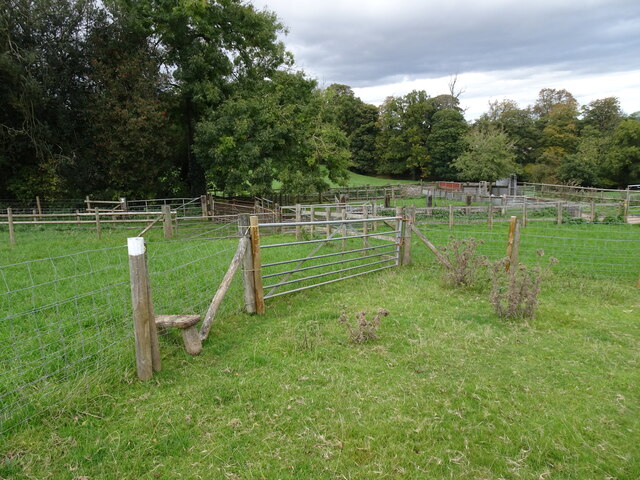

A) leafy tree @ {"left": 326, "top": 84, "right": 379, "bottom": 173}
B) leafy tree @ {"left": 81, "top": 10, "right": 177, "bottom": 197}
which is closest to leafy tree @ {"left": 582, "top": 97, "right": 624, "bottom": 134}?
leafy tree @ {"left": 326, "top": 84, "right": 379, "bottom": 173}

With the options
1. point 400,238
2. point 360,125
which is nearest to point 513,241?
point 400,238

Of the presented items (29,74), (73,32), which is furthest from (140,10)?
(29,74)

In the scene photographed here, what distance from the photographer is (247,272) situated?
549 cm

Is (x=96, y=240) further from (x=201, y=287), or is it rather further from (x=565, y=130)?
(x=565, y=130)

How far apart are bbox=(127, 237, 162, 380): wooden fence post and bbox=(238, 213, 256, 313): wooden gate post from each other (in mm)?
1826

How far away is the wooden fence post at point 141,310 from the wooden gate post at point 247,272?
5.99 ft

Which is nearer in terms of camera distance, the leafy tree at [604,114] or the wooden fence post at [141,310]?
the wooden fence post at [141,310]

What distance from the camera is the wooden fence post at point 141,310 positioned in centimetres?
357

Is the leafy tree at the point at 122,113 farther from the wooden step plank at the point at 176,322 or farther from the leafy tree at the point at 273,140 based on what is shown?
the wooden step plank at the point at 176,322

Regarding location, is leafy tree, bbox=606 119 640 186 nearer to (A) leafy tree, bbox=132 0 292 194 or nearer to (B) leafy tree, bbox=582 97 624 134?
(B) leafy tree, bbox=582 97 624 134

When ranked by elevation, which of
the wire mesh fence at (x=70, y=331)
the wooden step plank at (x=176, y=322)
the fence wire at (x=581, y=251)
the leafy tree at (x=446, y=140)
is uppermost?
the leafy tree at (x=446, y=140)

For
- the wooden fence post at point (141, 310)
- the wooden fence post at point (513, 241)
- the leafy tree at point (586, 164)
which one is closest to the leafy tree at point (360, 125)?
the leafy tree at point (586, 164)

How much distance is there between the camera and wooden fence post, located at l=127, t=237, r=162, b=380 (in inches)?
140

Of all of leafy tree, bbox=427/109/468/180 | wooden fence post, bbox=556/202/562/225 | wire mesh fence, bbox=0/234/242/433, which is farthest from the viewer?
leafy tree, bbox=427/109/468/180
